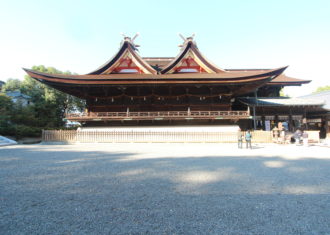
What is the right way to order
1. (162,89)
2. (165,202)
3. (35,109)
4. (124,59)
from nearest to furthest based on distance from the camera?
1. (165,202)
2. (162,89)
3. (124,59)
4. (35,109)

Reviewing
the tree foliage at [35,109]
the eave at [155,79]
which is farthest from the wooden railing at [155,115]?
the tree foliage at [35,109]

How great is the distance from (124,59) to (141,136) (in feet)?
33.6

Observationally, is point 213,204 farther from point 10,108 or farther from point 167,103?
point 10,108

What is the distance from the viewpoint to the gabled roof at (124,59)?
647 inches

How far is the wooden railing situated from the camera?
42.5 feet

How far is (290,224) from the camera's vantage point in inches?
82.4

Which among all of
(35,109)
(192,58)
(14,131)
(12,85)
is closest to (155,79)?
(192,58)

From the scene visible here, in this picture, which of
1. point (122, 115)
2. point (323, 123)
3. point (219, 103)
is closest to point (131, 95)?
point (122, 115)

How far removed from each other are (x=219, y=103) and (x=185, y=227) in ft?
45.8

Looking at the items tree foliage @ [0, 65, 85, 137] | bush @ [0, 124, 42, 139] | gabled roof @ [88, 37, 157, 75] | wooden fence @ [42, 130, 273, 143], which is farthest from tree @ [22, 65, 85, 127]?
gabled roof @ [88, 37, 157, 75]

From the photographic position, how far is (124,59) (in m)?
17.2

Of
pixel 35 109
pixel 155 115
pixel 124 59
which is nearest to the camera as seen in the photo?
pixel 155 115

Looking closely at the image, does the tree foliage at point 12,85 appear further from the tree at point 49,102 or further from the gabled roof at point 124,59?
the gabled roof at point 124,59

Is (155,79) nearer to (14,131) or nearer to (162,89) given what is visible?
(162,89)
